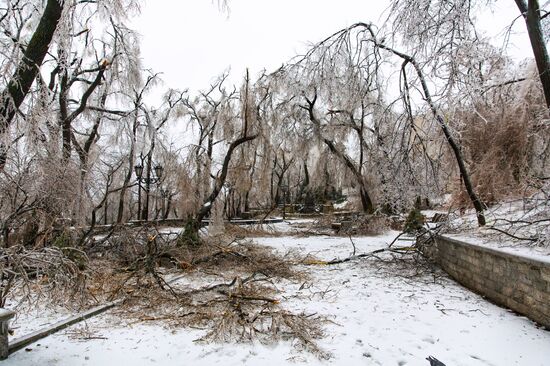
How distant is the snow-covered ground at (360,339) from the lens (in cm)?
350

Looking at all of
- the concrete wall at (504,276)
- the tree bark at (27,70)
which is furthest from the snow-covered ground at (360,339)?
the tree bark at (27,70)

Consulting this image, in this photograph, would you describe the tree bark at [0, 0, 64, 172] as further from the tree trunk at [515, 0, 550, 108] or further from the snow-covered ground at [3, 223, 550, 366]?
the tree trunk at [515, 0, 550, 108]

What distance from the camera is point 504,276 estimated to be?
5039mm

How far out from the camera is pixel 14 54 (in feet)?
10.9

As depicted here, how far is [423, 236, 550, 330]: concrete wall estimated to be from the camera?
4234mm

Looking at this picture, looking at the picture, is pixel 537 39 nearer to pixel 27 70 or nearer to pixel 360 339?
pixel 360 339

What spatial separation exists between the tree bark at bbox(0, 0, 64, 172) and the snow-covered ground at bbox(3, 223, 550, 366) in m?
2.07

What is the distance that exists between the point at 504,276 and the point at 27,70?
6.30 metres

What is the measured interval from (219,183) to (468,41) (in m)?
7.66

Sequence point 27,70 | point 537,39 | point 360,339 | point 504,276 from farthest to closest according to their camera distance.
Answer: point 537,39 < point 504,276 < point 360,339 < point 27,70

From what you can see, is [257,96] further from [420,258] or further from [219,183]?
[420,258]

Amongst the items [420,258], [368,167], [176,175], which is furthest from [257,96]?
[420,258]

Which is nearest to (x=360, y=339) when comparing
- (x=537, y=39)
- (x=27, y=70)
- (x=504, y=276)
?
(x=504, y=276)

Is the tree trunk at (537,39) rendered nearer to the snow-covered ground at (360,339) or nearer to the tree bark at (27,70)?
the snow-covered ground at (360,339)
